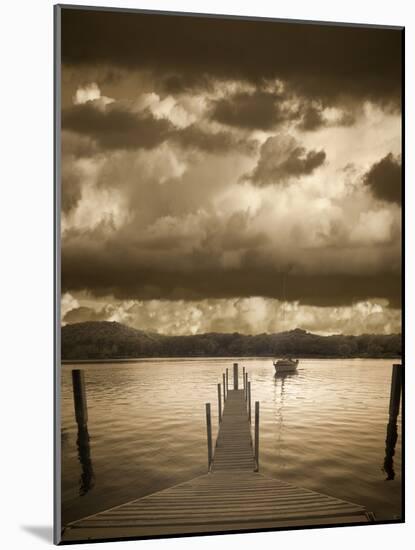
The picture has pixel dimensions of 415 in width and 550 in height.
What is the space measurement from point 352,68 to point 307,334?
6.85 feet

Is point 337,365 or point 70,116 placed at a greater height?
point 70,116

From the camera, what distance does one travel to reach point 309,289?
263 inches

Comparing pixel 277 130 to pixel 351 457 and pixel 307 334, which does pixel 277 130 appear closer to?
pixel 307 334

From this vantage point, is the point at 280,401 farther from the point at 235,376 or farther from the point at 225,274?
the point at 225,274

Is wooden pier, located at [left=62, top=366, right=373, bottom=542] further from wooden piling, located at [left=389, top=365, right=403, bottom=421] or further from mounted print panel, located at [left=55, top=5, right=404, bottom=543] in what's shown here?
wooden piling, located at [left=389, top=365, right=403, bottom=421]

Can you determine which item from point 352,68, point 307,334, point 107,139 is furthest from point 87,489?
point 352,68

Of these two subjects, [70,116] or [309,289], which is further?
[309,289]

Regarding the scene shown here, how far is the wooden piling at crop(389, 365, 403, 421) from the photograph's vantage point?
682cm

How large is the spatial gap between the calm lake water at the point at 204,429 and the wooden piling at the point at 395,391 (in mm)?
48

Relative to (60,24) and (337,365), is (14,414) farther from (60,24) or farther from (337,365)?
(60,24)

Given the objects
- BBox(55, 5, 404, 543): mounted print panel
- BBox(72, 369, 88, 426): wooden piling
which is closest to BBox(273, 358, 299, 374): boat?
BBox(55, 5, 404, 543): mounted print panel

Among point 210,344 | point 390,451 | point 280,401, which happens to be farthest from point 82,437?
point 390,451

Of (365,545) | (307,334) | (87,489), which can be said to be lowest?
(365,545)
